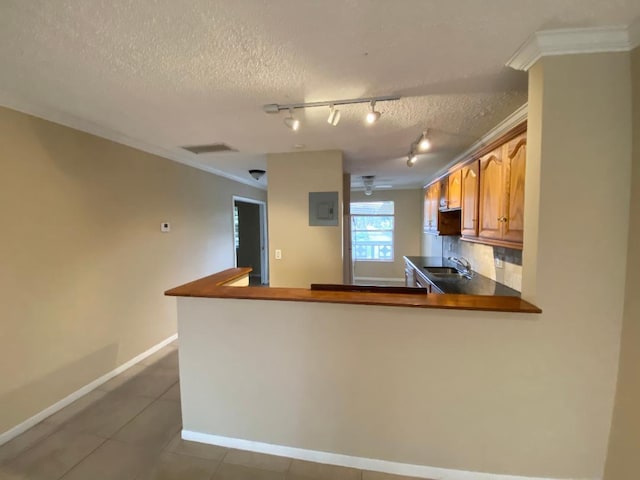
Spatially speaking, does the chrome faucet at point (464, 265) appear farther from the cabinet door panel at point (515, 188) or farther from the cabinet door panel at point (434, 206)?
the cabinet door panel at point (515, 188)

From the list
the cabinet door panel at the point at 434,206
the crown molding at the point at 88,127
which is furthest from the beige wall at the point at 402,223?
the crown molding at the point at 88,127

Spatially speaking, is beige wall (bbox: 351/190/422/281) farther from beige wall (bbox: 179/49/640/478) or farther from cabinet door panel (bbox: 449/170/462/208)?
beige wall (bbox: 179/49/640/478)

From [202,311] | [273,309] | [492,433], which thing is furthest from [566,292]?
[202,311]

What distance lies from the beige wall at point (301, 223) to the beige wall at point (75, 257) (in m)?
1.35

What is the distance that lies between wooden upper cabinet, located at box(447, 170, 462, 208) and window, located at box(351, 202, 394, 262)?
11.6ft

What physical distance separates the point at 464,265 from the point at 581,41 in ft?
8.95

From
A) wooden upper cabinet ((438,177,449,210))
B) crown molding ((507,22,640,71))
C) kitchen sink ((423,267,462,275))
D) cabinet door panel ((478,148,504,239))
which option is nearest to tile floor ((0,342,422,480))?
cabinet door panel ((478,148,504,239))

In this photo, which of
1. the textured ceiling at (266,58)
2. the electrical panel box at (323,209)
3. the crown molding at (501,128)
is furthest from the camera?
the electrical panel box at (323,209)

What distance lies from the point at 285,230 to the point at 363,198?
13.6ft

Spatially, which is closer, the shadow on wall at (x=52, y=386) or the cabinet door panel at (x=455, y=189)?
the shadow on wall at (x=52, y=386)

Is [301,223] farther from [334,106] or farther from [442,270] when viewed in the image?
[442,270]

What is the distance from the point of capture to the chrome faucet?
10.9 ft

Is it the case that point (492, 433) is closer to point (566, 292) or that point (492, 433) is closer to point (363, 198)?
point (566, 292)

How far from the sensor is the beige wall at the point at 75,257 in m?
1.89
